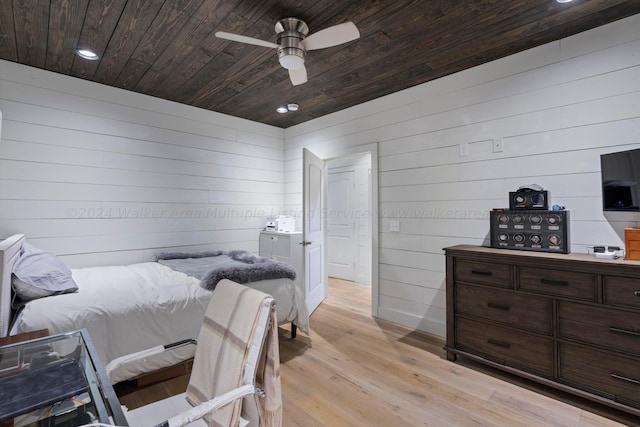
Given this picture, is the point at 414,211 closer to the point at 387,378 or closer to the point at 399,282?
the point at 399,282

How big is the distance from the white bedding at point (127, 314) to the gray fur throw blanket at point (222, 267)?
9 centimetres

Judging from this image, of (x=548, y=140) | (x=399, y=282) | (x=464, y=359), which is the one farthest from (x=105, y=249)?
(x=548, y=140)

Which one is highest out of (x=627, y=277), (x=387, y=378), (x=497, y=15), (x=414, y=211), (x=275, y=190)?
(x=497, y=15)

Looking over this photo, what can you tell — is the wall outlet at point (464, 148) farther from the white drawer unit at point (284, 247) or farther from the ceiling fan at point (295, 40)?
the white drawer unit at point (284, 247)

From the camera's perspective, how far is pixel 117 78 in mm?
3152

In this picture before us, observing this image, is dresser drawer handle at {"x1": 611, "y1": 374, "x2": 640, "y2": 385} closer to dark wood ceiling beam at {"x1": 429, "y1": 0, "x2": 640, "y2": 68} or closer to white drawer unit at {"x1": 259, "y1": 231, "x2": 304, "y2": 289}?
dark wood ceiling beam at {"x1": 429, "y1": 0, "x2": 640, "y2": 68}

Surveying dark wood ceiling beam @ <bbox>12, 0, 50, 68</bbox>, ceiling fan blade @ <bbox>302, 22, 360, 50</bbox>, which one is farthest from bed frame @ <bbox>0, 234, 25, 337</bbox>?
ceiling fan blade @ <bbox>302, 22, 360, 50</bbox>

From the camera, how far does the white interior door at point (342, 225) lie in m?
5.57

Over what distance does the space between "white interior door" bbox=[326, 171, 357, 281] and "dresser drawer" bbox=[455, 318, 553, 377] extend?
306 centimetres

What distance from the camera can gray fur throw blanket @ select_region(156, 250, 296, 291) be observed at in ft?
8.26

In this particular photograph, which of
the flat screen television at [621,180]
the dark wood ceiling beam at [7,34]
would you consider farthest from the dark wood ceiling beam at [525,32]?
the dark wood ceiling beam at [7,34]

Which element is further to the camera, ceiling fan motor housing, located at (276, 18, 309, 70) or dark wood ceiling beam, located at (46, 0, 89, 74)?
ceiling fan motor housing, located at (276, 18, 309, 70)

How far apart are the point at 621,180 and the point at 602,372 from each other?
1.30m

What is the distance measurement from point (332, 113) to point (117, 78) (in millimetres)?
2543
